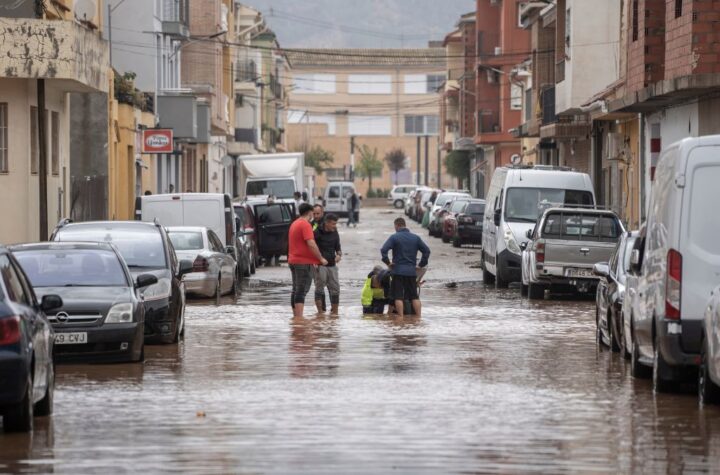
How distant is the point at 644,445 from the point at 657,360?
3.52 m

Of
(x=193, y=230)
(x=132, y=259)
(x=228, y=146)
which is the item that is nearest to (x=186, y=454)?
(x=132, y=259)

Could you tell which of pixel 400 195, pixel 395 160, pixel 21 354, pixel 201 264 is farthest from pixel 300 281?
pixel 395 160

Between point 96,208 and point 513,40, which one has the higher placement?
point 513,40

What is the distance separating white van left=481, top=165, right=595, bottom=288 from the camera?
34.6 metres

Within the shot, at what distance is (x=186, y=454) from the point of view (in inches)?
447

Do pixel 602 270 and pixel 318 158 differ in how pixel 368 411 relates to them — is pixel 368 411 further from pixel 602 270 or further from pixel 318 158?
pixel 318 158

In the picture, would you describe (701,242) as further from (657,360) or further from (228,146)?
(228,146)

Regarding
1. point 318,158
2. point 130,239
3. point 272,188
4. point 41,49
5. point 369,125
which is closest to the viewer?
point 130,239

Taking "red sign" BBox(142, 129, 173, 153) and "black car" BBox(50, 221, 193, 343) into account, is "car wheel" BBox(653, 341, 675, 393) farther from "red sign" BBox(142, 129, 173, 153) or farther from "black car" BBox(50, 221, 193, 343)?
"red sign" BBox(142, 129, 173, 153)

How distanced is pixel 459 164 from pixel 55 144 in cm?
7044

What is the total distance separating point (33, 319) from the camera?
1303 centimetres

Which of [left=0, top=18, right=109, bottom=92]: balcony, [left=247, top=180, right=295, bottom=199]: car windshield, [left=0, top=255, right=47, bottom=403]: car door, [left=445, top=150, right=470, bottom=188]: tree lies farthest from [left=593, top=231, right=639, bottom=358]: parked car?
[left=445, top=150, right=470, bottom=188]: tree

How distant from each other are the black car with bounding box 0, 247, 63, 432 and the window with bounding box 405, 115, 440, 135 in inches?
5702

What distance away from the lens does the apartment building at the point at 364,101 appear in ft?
509
